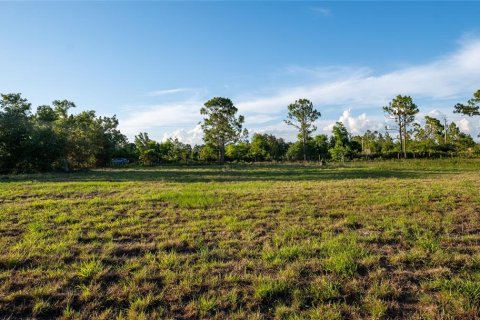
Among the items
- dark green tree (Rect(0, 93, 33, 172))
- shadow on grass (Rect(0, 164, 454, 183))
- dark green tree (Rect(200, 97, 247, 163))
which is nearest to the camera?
shadow on grass (Rect(0, 164, 454, 183))

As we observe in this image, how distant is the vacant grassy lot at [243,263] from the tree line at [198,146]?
2441cm

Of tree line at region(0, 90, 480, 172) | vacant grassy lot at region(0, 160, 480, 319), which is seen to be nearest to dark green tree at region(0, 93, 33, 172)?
tree line at region(0, 90, 480, 172)

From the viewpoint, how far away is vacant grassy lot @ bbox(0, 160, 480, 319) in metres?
3.54

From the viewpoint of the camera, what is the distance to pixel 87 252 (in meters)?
5.30

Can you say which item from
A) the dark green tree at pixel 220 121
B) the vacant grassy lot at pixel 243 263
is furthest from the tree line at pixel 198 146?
the vacant grassy lot at pixel 243 263

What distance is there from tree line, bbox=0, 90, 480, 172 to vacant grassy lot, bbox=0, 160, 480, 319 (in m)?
24.4

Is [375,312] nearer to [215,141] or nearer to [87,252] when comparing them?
[87,252]

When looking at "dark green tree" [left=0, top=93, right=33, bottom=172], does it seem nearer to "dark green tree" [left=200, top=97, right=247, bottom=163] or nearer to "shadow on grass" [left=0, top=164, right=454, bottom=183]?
"shadow on grass" [left=0, top=164, right=454, bottom=183]

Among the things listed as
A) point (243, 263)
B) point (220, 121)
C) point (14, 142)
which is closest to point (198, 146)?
point (220, 121)

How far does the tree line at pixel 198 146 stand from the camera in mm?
29172

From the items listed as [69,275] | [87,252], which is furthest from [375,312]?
[87,252]

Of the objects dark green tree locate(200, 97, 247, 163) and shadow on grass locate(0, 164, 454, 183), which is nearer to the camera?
shadow on grass locate(0, 164, 454, 183)

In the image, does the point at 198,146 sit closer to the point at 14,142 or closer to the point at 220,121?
the point at 220,121

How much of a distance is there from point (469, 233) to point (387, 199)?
12.2 feet
